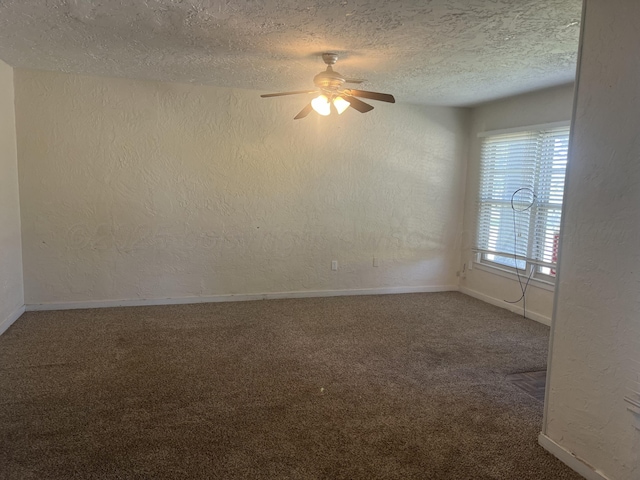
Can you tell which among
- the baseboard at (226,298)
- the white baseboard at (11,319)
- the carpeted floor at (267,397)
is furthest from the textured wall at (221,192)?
the carpeted floor at (267,397)

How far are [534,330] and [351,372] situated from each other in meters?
2.16

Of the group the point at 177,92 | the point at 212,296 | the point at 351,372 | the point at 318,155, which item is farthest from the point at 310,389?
the point at 177,92

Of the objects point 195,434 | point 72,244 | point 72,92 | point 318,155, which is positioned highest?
point 72,92

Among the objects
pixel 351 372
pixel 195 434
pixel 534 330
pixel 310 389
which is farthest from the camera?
pixel 534 330

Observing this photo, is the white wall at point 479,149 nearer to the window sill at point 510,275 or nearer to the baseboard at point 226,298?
the window sill at point 510,275

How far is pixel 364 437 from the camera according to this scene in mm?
2357

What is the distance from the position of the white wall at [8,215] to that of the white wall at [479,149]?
505cm

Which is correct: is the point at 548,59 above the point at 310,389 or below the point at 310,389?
above

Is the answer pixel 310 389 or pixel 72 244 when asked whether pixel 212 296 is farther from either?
pixel 310 389

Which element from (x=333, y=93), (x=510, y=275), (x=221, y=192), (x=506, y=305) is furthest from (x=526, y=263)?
(x=221, y=192)

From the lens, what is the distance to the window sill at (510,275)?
447 centimetres

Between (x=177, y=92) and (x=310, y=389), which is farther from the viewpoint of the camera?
(x=177, y=92)

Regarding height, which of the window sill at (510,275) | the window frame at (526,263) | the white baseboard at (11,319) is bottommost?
the white baseboard at (11,319)

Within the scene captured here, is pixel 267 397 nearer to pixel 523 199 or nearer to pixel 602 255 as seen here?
pixel 602 255
